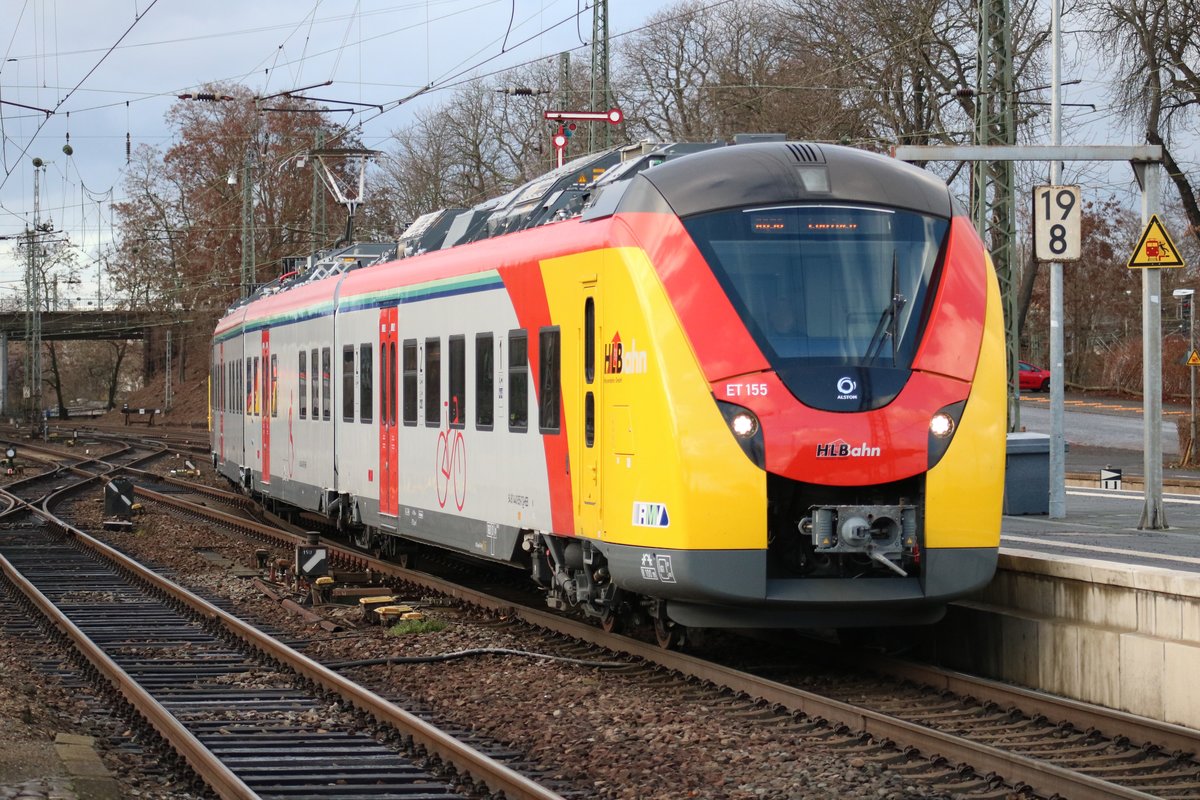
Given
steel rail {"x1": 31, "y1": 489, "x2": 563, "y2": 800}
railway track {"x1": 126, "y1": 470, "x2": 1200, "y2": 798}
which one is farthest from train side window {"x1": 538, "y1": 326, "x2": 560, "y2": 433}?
steel rail {"x1": 31, "y1": 489, "x2": 563, "y2": 800}

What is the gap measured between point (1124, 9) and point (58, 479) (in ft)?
85.7

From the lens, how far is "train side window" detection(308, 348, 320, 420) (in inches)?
753

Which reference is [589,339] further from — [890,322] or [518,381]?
[890,322]

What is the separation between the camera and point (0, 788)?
7449 mm

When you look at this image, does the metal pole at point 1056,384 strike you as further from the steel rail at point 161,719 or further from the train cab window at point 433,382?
the steel rail at point 161,719

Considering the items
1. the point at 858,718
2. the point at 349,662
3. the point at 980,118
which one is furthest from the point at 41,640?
the point at 980,118

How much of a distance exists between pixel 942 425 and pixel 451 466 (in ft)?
17.4

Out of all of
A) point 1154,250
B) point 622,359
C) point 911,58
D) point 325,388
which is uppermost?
point 911,58

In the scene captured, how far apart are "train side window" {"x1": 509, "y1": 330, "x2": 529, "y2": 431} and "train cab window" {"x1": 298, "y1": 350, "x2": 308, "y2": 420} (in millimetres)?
8034

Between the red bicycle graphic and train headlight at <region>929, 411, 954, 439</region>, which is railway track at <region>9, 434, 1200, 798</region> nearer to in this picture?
train headlight at <region>929, 411, 954, 439</region>

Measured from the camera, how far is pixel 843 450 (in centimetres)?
955

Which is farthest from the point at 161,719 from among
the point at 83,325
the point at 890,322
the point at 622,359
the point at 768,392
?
the point at 83,325

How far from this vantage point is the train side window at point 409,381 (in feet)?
49.5

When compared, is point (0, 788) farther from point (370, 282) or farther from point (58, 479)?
point (58, 479)
